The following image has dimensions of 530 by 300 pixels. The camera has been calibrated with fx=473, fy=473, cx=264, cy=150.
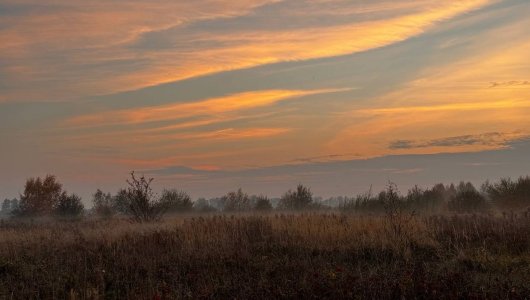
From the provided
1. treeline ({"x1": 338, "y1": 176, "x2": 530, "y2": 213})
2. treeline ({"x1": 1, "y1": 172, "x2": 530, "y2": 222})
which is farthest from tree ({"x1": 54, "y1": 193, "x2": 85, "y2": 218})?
treeline ({"x1": 338, "y1": 176, "x2": 530, "y2": 213})

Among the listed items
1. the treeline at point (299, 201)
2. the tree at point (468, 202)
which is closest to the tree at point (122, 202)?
the treeline at point (299, 201)

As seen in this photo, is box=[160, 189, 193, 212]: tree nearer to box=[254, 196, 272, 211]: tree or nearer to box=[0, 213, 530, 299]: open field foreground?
box=[254, 196, 272, 211]: tree

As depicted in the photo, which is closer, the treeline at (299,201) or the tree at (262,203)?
the treeline at (299,201)

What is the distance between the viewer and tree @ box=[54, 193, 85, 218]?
4634 centimetres

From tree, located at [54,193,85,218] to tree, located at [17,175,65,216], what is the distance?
406 inches

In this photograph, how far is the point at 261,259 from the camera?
37.7ft

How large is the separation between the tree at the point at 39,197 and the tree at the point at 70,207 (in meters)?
10.3

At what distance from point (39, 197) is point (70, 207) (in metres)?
14.5

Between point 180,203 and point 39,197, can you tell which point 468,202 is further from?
point 39,197

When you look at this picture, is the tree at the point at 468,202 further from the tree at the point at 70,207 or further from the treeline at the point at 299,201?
the tree at the point at 70,207

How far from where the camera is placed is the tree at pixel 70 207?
46338mm

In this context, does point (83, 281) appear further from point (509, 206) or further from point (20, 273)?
point (509, 206)

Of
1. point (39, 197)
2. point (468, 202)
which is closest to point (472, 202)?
point (468, 202)

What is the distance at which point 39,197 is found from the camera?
191 feet
